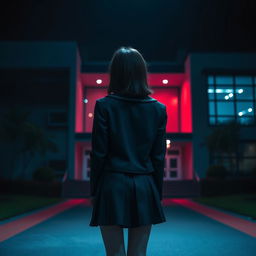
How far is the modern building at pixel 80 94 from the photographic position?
23.9 m

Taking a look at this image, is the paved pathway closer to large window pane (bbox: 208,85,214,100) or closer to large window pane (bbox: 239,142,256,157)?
large window pane (bbox: 239,142,256,157)

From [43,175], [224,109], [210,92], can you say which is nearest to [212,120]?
[224,109]

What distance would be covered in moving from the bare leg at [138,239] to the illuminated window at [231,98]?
23.1 metres

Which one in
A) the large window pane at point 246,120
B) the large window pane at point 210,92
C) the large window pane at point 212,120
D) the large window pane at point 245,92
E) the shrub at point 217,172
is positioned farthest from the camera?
the large window pane at point 245,92

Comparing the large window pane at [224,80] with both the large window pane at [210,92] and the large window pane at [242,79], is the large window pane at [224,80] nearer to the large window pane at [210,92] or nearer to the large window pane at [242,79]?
the large window pane at [242,79]

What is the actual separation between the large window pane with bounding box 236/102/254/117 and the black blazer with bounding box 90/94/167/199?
23.6 meters

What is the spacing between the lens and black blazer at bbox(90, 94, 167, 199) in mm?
1833

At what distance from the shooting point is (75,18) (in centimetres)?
2612

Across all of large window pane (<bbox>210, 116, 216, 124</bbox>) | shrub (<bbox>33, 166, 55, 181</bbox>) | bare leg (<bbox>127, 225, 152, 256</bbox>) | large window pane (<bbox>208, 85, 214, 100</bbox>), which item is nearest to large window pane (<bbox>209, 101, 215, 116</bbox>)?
large window pane (<bbox>210, 116, 216, 124</bbox>)

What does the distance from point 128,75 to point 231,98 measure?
24175mm

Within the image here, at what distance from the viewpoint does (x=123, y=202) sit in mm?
1782

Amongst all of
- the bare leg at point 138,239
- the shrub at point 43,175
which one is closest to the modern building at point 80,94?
the shrub at point 43,175

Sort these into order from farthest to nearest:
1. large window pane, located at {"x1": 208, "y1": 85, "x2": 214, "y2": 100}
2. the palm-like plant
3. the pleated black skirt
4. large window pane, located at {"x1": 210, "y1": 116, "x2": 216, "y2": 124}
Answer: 1. large window pane, located at {"x1": 208, "y1": 85, "x2": 214, "y2": 100}
2. large window pane, located at {"x1": 210, "y1": 116, "x2": 216, "y2": 124}
3. the palm-like plant
4. the pleated black skirt

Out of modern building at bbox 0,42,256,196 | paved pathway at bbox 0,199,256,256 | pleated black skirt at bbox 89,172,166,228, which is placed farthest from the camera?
modern building at bbox 0,42,256,196
